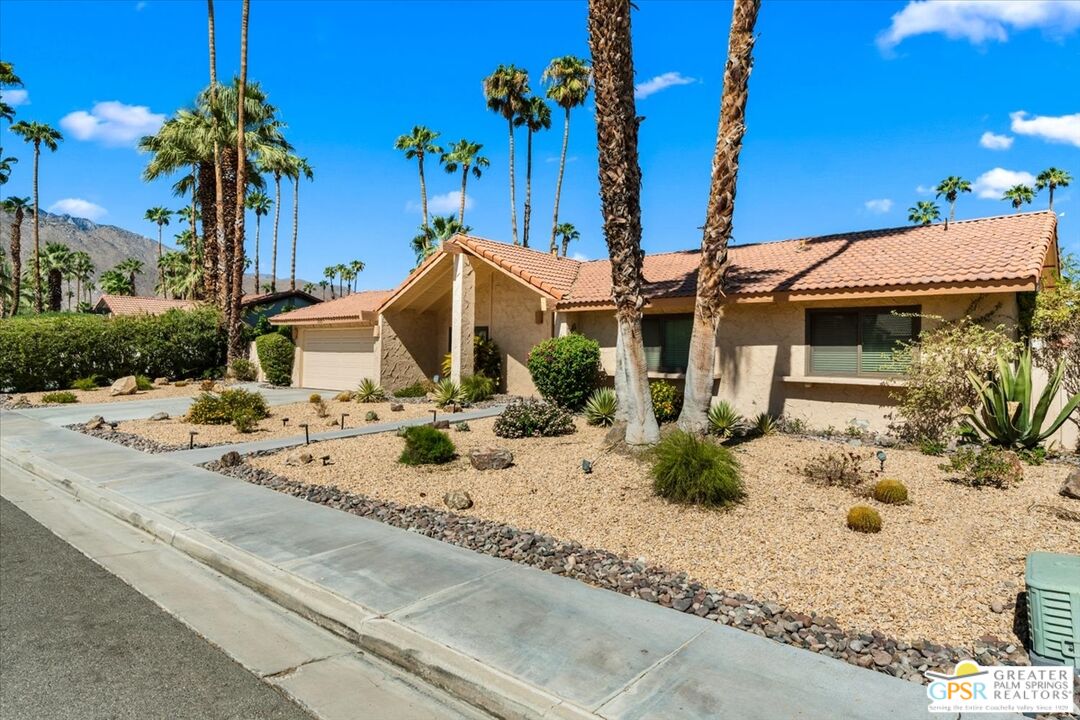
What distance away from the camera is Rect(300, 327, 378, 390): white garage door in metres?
23.0

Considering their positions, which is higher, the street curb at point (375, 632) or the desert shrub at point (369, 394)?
the desert shrub at point (369, 394)

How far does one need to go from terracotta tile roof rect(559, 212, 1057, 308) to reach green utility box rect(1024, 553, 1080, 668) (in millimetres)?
8247

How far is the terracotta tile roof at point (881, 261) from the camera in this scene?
1115cm

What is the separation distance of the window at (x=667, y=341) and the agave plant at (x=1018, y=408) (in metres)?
6.18

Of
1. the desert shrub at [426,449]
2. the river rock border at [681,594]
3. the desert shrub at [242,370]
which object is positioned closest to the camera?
the river rock border at [681,594]

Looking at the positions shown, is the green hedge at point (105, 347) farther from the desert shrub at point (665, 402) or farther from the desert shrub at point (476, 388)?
the desert shrub at point (665, 402)

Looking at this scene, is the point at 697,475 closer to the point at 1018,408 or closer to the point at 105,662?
the point at 105,662

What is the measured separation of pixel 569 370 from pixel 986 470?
29.1 ft

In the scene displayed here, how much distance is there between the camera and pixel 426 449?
980 centimetres

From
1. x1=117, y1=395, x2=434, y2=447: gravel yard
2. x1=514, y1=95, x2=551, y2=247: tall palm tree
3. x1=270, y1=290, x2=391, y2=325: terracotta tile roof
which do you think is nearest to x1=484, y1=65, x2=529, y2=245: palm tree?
x1=514, y1=95, x2=551, y2=247: tall palm tree

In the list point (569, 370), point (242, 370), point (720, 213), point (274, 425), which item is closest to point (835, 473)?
point (720, 213)

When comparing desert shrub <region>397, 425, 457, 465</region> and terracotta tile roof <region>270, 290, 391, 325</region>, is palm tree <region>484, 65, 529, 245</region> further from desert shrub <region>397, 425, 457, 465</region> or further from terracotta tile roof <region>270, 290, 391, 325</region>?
desert shrub <region>397, 425, 457, 465</region>

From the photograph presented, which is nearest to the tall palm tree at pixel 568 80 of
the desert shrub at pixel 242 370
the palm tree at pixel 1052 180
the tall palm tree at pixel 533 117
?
the tall palm tree at pixel 533 117

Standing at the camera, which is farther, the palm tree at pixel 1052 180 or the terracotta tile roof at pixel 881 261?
the palm tree at pixel 1052 180
